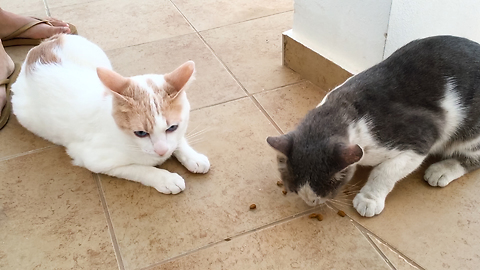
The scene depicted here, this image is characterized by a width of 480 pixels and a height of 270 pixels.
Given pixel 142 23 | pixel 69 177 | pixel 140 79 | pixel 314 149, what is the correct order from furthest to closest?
pixel 142 23
pixel 69 177
pixel 140 79
pixel 314 149

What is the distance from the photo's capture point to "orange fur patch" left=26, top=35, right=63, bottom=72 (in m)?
1.79

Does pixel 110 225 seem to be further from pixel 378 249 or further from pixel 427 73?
pixel 427 73

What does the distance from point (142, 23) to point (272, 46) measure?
994mm

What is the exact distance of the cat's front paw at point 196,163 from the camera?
165 cm

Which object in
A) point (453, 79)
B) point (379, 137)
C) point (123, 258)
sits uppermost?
point (453, 79)

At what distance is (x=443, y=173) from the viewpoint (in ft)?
5.06

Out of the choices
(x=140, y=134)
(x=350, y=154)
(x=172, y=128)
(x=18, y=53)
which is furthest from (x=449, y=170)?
(x=18, y=53)

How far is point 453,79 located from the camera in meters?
1.46

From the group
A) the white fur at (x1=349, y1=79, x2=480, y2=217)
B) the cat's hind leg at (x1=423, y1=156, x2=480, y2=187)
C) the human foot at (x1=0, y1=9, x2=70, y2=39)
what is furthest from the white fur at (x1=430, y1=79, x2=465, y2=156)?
the human foot at (x1=0, y1=9, x2=70, y2=39)

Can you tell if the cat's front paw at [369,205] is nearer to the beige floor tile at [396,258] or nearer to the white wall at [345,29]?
the beige floor tile at [396,258]

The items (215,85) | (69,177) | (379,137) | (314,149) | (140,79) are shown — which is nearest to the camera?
(314,149)

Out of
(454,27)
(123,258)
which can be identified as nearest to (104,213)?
(123,258)

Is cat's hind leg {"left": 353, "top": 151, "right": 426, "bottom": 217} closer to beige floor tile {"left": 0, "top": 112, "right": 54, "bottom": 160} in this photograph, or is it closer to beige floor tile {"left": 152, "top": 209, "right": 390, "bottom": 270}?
beige floor tile {"left": 152, "top": 209, "right": 390, "bottom": 270}

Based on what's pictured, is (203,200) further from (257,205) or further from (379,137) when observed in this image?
(379,137)
